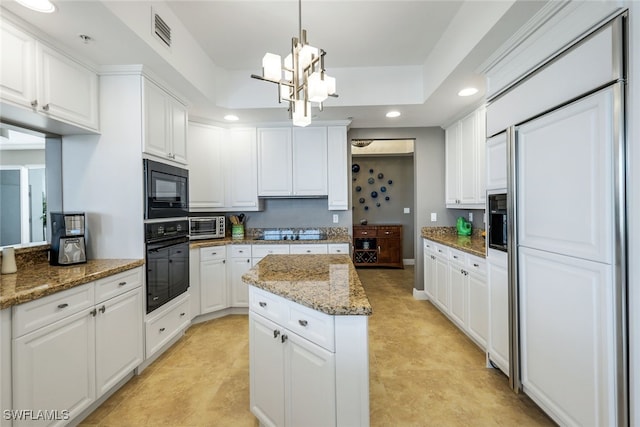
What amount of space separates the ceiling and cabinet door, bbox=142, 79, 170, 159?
0.16m

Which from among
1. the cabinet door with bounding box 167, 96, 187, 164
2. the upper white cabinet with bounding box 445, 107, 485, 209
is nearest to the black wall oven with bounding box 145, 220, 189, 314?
the cabinet door with bounding box 167, 96, 187, 164

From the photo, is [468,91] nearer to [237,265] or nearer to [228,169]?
[228,169]

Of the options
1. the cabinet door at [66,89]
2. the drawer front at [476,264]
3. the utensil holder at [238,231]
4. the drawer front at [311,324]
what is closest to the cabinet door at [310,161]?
the utensil holder at [238,231]

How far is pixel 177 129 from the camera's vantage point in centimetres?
272

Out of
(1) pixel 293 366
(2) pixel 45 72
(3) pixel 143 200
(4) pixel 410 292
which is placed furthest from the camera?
(4) pixel 410 292

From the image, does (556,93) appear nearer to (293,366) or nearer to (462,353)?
(293,366)

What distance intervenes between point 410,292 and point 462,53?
3.28m

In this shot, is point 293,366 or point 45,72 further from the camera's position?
point 45,72

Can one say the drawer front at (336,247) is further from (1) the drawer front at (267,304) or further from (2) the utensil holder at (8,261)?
(2) the utensil holder at (8,261)

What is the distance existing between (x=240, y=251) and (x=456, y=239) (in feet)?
8.71

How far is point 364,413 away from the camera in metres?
1.14

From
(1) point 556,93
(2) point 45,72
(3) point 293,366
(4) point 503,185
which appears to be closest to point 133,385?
(3) point 293,366

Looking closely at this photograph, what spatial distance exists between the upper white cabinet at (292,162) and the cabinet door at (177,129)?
1050mm

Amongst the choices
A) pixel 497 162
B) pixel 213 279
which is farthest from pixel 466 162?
pixel 213 279
